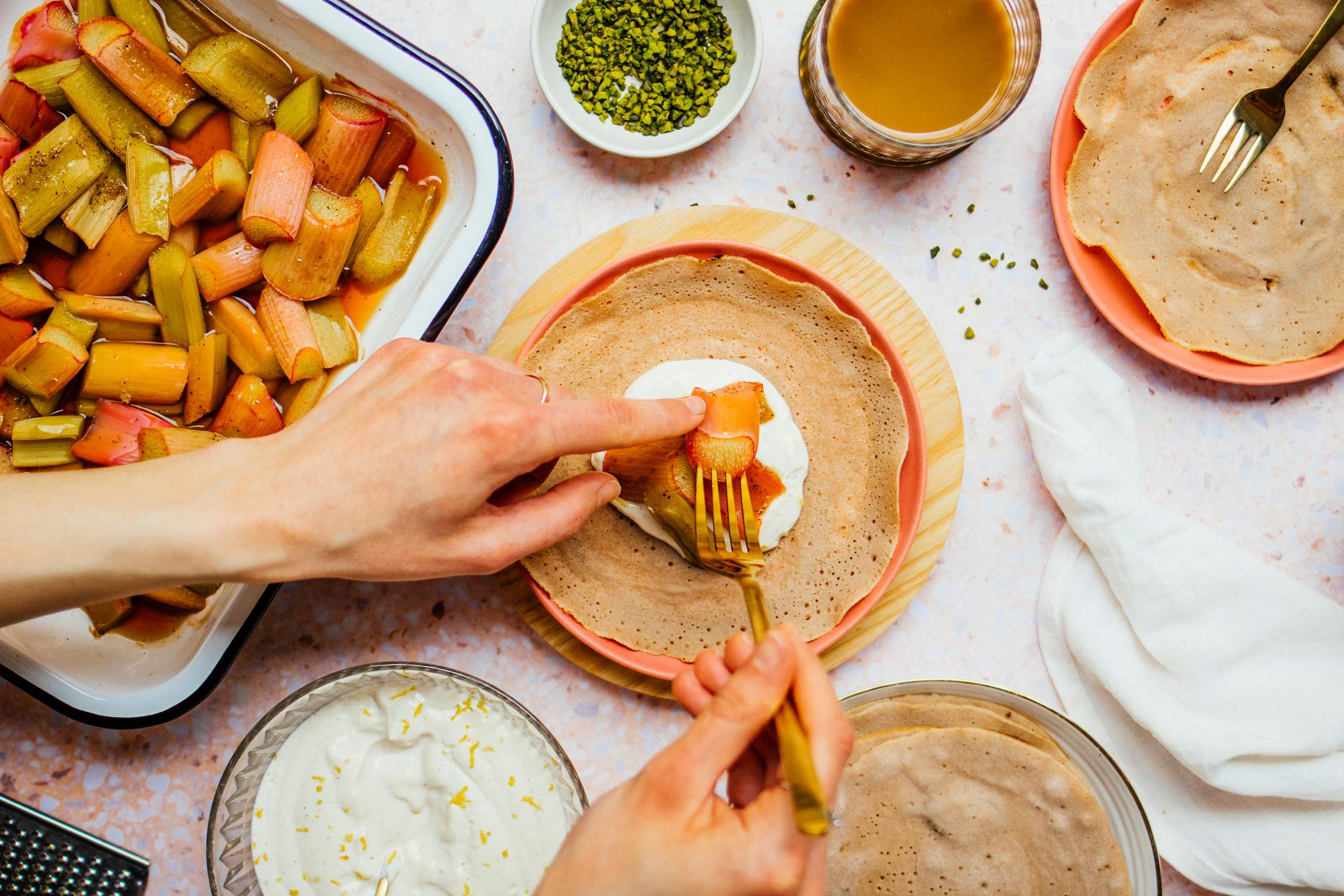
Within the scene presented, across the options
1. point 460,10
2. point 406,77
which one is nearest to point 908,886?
point 406,77

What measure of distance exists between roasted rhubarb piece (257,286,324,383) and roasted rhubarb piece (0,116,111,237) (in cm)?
33

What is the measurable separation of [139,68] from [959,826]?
67.6 inches

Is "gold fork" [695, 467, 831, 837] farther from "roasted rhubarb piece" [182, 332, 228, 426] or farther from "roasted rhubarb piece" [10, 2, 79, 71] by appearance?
"roasted rhubarb piece" [10, 2, 79, 71]

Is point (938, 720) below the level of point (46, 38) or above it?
below

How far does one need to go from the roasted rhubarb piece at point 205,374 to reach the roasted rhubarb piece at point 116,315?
8cm

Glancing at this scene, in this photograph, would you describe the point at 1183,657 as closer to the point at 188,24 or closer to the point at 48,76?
the point at 188,24

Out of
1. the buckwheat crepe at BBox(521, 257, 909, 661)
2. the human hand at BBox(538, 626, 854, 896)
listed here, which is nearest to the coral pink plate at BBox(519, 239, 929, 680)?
the buckwheat crepe at BBox(521, 257, 909, 661)

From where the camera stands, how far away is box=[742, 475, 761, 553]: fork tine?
1231 mm

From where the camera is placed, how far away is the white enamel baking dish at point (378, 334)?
1298 mm

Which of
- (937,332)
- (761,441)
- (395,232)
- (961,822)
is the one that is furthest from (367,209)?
(961,822)

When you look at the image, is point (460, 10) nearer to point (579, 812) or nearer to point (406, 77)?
point (406, 77)

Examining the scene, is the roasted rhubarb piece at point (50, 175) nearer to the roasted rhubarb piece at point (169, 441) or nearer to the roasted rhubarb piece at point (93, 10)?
the roasted rhubarb piece at point (93, 10)

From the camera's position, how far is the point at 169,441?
4.53 ft

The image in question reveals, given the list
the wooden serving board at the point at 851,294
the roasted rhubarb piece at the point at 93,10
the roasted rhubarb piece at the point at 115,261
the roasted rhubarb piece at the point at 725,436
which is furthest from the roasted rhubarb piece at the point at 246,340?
the roasted rhubarb piece at the point at 725,436
